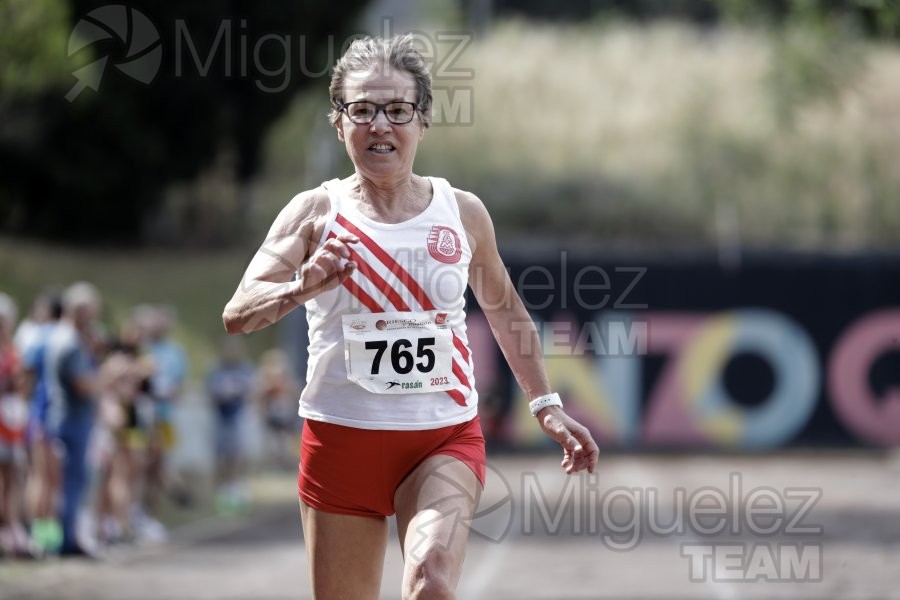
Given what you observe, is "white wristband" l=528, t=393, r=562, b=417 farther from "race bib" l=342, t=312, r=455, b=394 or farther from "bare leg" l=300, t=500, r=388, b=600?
"bare leg" l=300, t=500, r=388, b=600

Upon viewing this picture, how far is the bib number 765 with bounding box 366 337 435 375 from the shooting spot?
4852 millimetres

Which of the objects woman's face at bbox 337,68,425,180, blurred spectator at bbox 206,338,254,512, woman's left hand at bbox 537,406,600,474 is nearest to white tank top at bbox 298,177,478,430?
woman's face at bbox 337,68,425,180

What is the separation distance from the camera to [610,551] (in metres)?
12.7

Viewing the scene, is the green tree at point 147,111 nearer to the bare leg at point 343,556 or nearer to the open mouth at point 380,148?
the open mouth at point 380,148

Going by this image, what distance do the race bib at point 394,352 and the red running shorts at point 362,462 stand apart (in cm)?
→ 16

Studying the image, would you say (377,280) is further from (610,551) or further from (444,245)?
(610,551)

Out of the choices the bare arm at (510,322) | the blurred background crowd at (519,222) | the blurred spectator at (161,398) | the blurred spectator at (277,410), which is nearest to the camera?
the bare arm at (510,322)

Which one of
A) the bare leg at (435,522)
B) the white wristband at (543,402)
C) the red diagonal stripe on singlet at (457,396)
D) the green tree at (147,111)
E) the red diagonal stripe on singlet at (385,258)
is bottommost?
the bare leg at (435,522)

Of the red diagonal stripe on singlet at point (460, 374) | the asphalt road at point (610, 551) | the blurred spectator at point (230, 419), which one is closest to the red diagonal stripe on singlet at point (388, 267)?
the red diagonal stripe on singlet at point (460, 374)

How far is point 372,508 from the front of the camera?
494 cm

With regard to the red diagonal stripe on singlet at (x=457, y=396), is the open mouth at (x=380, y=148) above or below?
above

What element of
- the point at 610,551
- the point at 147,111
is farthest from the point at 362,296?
the point at 147,111

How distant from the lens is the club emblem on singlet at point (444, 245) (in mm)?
4941

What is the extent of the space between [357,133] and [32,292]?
21.4 m
